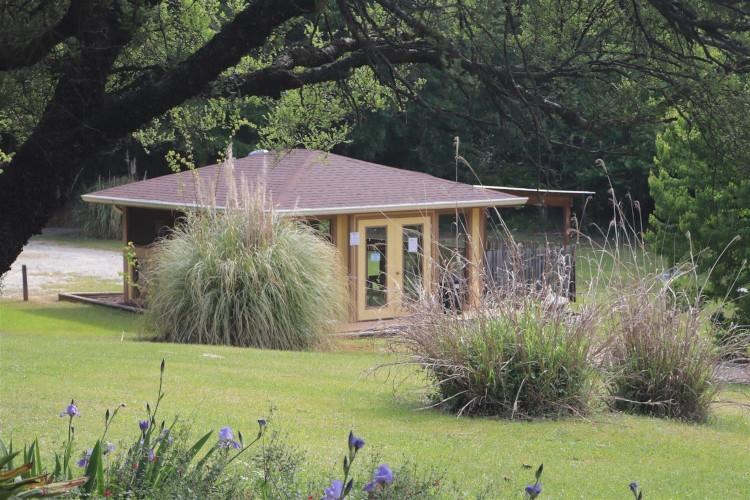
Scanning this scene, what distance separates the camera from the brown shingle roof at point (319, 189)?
18.0 metres

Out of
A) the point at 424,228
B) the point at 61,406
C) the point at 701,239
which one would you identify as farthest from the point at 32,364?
the point at 701,239

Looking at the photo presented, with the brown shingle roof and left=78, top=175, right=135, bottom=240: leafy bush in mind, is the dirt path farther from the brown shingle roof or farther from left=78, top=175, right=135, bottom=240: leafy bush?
the brown shingle roof

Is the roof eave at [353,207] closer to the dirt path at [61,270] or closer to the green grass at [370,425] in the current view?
the dirt path at [61,270]

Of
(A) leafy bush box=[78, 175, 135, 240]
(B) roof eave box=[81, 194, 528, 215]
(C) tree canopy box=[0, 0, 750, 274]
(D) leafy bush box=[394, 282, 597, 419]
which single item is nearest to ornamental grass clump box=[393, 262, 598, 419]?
(D) leafy bush box=[394, 282, 597, 419]

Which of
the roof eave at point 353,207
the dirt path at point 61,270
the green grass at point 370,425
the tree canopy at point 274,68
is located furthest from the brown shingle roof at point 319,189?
the tree canopy at point 274,68

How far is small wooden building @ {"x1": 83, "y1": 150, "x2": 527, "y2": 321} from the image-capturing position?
18095 millimetres

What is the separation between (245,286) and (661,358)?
24.0 feet

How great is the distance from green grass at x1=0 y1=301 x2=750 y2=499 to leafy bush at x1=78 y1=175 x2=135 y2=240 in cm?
2557

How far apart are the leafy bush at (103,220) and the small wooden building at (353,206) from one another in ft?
51.3

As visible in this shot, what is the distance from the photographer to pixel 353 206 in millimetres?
17953

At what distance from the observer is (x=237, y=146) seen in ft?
125

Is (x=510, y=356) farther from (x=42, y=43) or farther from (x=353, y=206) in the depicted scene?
(x=353, y=206)

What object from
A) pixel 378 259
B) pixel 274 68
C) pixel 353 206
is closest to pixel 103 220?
pixel 378 259

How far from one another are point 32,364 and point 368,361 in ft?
16.0
